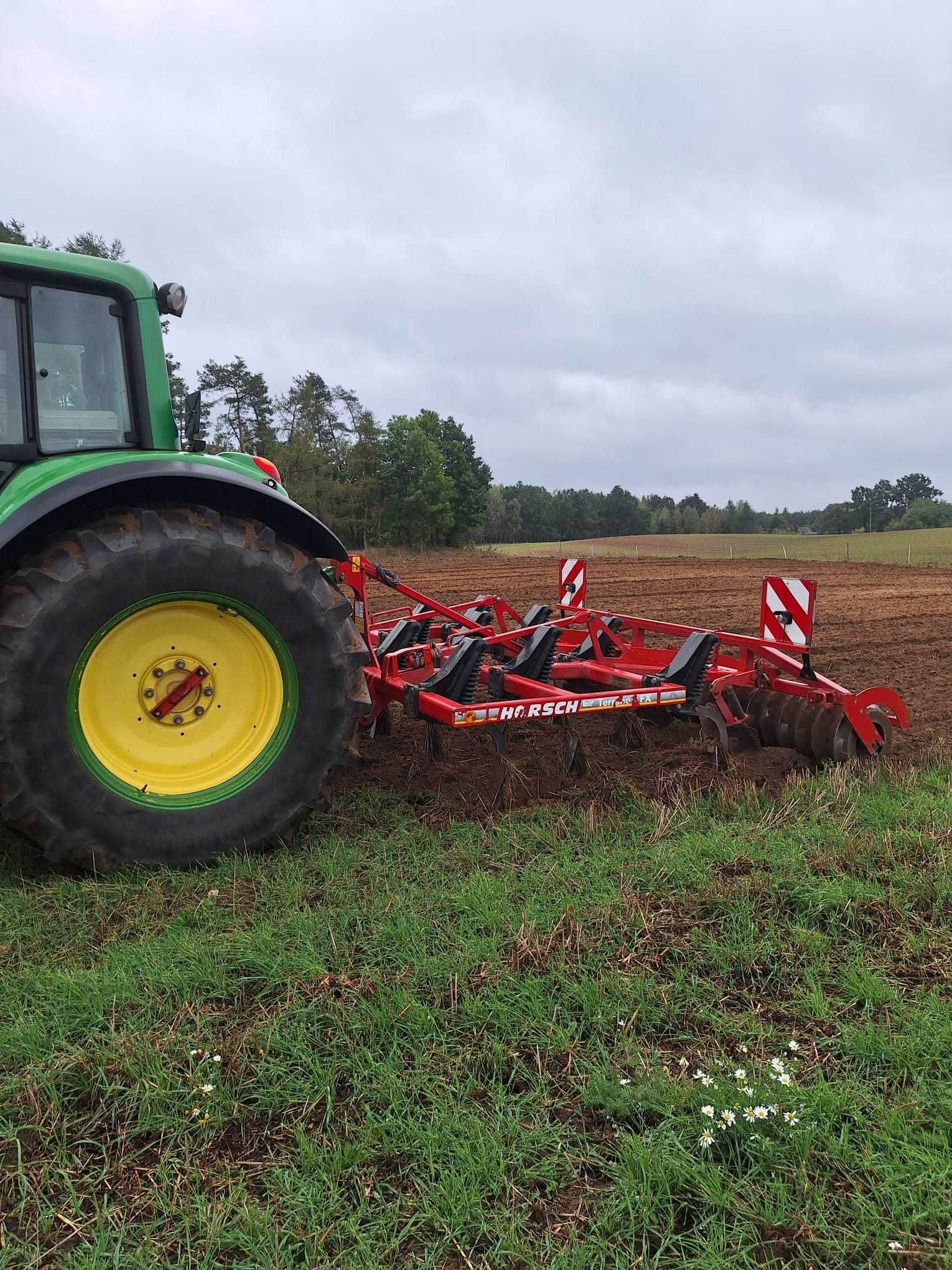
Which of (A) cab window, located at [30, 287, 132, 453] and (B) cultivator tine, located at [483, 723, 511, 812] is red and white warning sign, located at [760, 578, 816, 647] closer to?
(B) cultivator tine, located at [483, 723, 511, 812]

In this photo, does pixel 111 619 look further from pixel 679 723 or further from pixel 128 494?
pixel 679 723

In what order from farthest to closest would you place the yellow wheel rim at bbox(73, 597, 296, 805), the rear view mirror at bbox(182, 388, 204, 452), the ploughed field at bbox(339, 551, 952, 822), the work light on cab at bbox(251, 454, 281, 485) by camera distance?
the work light on cab at bbox(251, 454, 281, 485) → the ploughed field at bbox(339, 551, 952, 822) → the rear view mirror at bbox(182, 388, 204, 452) → the yellow wheel rim at bbox(73, 597, 296, 805)

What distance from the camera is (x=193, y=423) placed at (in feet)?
12.6

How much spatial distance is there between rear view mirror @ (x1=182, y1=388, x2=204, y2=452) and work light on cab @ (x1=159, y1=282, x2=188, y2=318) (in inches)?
14.4

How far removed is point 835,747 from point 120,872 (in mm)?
3565

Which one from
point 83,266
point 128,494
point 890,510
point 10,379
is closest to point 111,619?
point 128,494

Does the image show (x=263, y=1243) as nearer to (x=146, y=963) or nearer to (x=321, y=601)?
(x=146, y=963)

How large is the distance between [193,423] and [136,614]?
107 cm

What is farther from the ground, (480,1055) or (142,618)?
(142,618)

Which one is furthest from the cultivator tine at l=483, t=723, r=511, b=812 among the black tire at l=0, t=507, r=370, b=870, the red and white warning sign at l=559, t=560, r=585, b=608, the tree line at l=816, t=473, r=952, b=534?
the tree line at l=816, t=473, r=952, b=534

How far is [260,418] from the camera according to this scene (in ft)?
158

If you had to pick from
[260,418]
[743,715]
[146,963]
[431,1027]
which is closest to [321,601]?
[146,963]

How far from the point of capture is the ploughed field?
4.41 metres

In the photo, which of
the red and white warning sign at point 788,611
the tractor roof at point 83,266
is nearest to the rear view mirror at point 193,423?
the tractor roof at point 83,266
